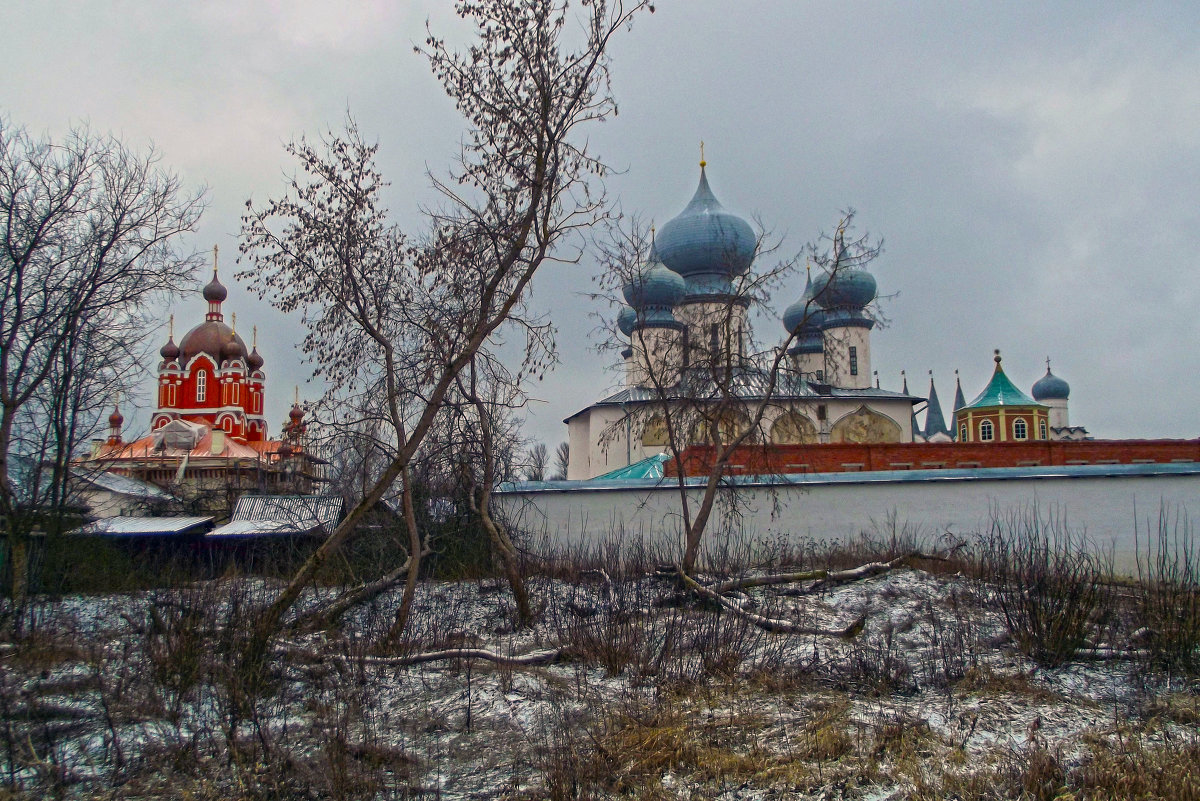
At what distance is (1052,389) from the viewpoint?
50.4 m

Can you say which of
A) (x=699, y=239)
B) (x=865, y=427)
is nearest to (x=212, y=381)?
(x=699, y=239)

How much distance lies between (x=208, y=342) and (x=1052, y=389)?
43.3 m

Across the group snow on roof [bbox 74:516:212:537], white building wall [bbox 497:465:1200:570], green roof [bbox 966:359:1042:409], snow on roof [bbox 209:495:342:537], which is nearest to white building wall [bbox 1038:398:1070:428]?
green roof [bbox 966:359:1042:409]

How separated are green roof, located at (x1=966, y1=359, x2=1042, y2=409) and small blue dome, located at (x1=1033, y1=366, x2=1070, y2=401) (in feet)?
46.6

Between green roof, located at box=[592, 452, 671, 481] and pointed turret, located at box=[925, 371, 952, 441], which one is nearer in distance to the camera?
green roof, located at box=[592, 452, 671, 481]

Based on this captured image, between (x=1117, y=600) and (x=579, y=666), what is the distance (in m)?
4.83

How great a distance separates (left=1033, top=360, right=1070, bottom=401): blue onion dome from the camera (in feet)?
165

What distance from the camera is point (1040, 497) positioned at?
14797mm

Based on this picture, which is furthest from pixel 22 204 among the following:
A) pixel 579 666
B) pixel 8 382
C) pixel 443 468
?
pixel 579 666

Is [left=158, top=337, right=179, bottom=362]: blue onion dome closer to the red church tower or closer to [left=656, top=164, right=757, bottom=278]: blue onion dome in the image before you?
the red church tower

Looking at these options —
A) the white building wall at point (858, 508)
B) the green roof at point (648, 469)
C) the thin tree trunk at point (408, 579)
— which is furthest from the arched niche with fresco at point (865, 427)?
the thin tree trunk at point (408, 579)

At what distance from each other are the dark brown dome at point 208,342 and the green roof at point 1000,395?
3376cm

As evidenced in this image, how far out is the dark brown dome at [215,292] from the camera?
149 ft

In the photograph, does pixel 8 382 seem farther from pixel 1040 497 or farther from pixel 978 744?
pixel 1040 497
